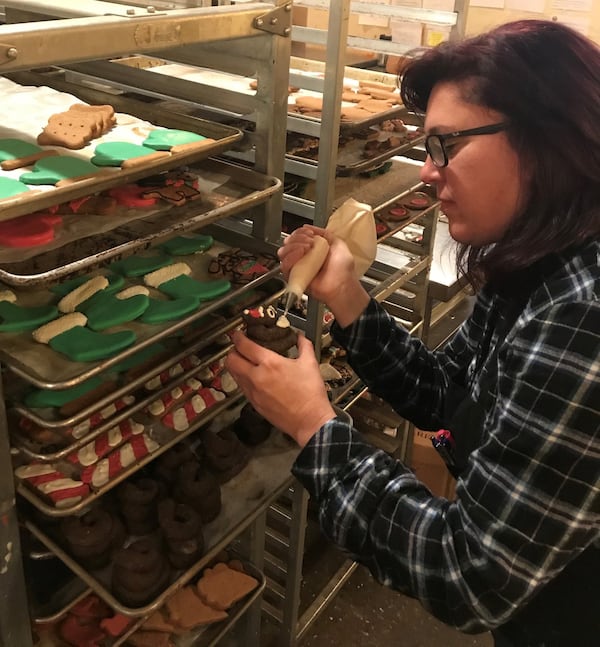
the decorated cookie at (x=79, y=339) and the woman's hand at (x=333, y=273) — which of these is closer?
the decorated cookie at (x=79, y=339)

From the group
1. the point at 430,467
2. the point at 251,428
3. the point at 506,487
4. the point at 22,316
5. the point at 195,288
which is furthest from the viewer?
the point at 430,467

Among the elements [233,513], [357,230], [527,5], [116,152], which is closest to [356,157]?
[357,230]

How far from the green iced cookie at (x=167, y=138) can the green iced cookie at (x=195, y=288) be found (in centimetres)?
24

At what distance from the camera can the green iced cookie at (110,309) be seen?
3.75 ft

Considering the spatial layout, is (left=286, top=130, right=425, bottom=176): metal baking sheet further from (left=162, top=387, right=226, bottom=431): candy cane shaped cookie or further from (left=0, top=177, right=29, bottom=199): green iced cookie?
(left=0, top=177, right=29, bottom=199): green iced cookie

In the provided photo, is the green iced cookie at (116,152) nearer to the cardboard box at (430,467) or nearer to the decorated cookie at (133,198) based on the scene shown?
the decorated cookie at (133,198)

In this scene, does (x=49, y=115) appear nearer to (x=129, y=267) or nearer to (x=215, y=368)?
(x=129, y=267)

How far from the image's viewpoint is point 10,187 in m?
0.98

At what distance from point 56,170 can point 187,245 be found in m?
0.38

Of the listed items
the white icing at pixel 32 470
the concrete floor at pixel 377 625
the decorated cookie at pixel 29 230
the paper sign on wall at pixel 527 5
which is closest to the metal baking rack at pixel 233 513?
the white icing at pixel 32 470

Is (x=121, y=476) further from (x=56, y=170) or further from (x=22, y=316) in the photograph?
(x=56, y=170)

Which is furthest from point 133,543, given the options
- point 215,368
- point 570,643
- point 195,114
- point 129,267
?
point 195,114

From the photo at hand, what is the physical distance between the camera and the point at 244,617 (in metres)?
1.78

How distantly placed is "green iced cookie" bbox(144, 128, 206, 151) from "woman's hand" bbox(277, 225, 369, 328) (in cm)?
24
